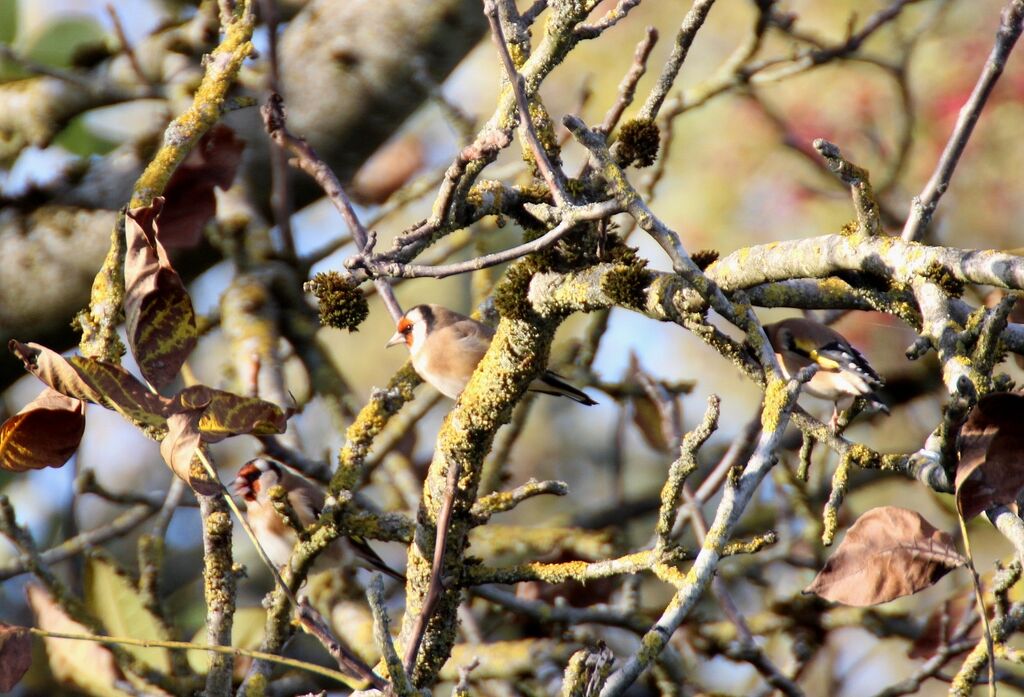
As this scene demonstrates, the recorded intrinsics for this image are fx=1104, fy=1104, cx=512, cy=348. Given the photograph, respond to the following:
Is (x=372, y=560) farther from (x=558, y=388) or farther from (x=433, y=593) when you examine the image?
(x=433, y=593)

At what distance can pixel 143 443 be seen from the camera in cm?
662

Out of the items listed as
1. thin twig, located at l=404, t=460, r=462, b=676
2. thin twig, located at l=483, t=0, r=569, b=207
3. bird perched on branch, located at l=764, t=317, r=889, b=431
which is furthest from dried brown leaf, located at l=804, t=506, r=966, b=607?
bird perched on branch, located at l=764, t=317, r=889, b=431

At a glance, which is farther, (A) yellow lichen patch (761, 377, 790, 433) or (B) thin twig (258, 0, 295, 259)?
(B) thin twig (258, 0, 295, 259)

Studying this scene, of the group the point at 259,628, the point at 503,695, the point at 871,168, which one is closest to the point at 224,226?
the point at 259,628

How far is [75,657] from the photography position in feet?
10.1

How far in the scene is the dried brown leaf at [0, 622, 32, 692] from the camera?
1758mm

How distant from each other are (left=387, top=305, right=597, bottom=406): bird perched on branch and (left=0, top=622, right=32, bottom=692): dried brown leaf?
80.9 inches

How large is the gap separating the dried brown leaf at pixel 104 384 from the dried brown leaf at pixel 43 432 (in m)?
0.13

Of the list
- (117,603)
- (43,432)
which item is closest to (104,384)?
(43,432)

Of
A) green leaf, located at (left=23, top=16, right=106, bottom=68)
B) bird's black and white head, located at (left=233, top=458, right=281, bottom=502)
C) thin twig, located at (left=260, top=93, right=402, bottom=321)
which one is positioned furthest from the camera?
bird's black and white head, located at (left=233, top=458, right=281, bottom=502)

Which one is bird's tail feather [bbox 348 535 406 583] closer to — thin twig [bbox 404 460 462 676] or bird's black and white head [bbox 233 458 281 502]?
bird's black and white head [bbox 233 458 281 502]

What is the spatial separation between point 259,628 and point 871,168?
4168 millimetres

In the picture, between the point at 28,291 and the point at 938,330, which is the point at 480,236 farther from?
the point at 938,330

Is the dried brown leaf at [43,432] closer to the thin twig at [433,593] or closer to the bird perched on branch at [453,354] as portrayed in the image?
the thin twig at [433,593]
